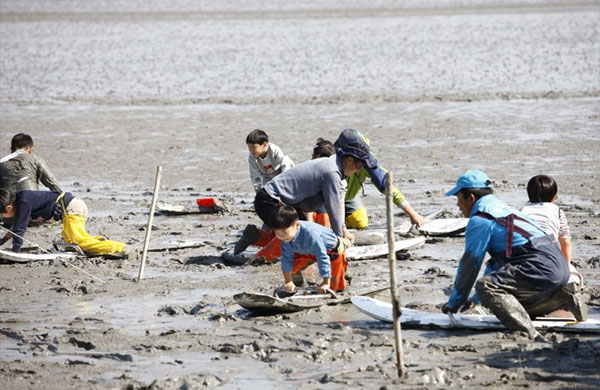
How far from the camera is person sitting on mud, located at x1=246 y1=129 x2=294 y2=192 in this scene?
11242 mm

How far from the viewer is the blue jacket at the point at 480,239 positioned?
23.8 ft

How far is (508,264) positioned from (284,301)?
1827 millimetres

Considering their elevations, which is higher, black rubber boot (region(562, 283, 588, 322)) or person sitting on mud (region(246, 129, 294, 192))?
person sitting on mud (region(246, 129, 294, 192))

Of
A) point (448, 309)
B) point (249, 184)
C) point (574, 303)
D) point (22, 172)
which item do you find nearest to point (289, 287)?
point (448, 309)

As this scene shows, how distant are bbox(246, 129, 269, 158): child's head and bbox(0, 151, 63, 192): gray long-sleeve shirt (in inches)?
107

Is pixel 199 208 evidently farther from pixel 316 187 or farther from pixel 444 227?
pixel 316 187

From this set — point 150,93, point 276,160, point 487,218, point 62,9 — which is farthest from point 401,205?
point 62,9

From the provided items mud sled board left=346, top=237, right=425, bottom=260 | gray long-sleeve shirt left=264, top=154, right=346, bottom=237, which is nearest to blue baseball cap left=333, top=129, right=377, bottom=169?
gray long-sleeve shirt left=264, top=154, right=346, bottom=237

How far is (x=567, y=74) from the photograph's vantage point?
25.8 meters

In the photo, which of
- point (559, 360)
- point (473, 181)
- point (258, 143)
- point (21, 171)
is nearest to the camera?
point (559, 360)

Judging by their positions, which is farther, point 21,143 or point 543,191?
point 21,143

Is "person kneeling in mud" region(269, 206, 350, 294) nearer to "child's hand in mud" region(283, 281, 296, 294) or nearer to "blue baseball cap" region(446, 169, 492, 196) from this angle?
"child's hand in mud" region(283, 281, 296, 294)

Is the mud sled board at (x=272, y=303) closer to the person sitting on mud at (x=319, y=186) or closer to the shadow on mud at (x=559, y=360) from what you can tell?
the person sitting on mud at (x=319, y=186)

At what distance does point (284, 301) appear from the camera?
26.7ft
